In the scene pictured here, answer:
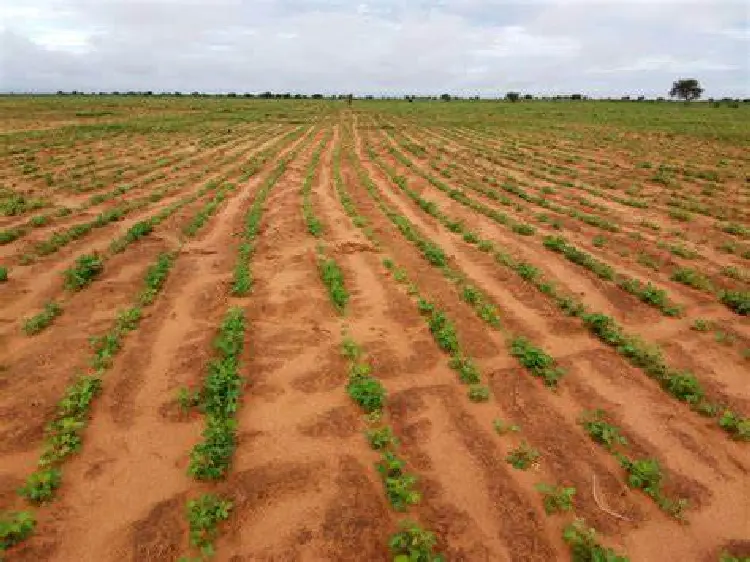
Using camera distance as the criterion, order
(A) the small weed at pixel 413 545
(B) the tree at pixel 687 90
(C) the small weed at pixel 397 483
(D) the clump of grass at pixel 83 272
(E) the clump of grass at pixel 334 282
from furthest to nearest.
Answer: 1. (B) the tree at pixel 687 90
2. (D) the clump of grass at pixel 83 272
3. (E) the clump of grass at pixel 334 282
4. (C) the small weed at pixel 397 483
5. (A) the small weed at pixel 413 545

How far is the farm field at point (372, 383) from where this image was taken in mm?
4777

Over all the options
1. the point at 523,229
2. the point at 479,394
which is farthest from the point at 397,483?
the point at 523,229

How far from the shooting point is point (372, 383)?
6605mm

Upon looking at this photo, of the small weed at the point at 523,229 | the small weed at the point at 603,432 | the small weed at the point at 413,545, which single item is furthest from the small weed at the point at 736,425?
the small weed at the point at 523,229

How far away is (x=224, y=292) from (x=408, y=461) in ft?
18.7

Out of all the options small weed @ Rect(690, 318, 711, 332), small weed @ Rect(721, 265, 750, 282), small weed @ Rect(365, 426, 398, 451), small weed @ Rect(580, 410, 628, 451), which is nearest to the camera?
small weed @ Rect(365, 426, 398, 451)

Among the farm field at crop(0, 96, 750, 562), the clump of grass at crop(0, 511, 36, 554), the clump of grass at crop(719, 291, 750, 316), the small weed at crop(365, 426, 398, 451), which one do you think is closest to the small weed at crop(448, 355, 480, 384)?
the farm field at crop(0, 96, 750, 562)

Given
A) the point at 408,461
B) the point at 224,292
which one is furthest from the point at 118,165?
the point at 408,461

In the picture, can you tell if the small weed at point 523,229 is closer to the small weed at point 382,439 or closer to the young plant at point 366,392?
the young plant at point 366,392

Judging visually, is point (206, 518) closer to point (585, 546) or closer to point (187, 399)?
point (187, 399)

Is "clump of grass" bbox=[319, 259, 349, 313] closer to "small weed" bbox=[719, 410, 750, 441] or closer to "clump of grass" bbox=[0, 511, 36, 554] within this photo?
"clump of grass" bbox=[0, 511, 36, 554]

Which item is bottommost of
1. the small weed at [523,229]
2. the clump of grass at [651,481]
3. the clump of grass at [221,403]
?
the clump of grass at [651,481]

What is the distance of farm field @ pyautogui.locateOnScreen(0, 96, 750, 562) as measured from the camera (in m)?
4.78

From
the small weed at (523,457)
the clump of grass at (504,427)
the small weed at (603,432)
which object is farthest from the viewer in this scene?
the clump of grass at (504,427)
